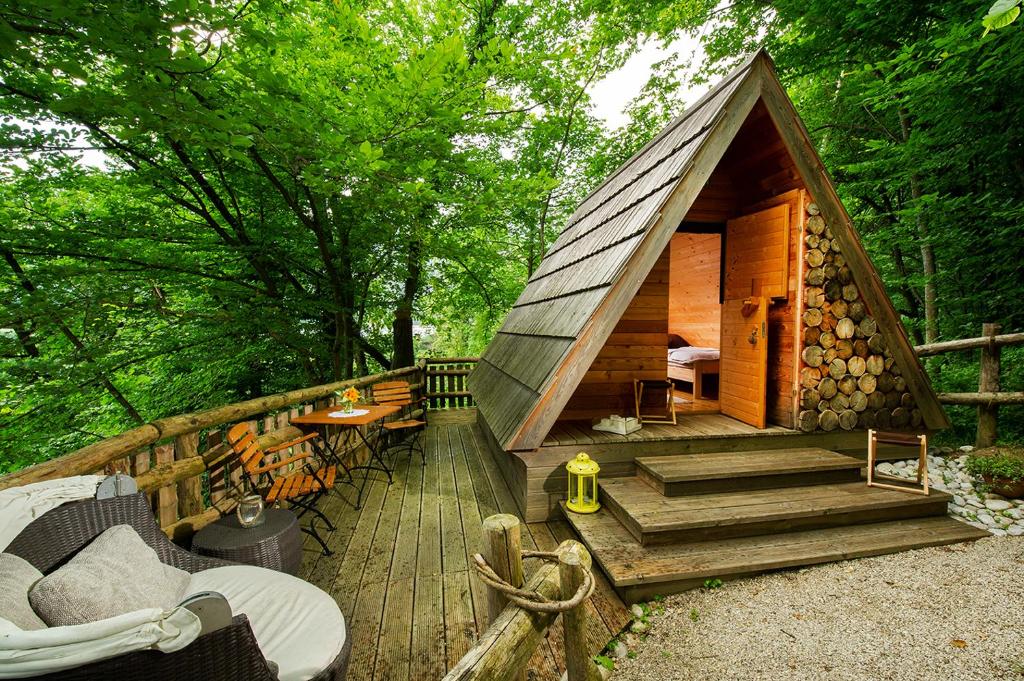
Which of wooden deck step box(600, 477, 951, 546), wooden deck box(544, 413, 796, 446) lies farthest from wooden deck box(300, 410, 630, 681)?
wooden deck box(544, 413, 796, 446)

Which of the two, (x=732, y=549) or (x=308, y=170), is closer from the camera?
(x=732, y=549)

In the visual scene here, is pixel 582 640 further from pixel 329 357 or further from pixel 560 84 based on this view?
pixel 560 84

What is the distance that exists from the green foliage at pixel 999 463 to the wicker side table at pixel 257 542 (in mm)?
5192

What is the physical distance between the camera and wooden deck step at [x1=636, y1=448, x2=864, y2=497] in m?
2.97

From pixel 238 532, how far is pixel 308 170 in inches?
100

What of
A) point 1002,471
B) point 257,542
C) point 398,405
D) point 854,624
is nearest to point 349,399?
point 398,405

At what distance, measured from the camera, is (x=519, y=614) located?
1.25 m

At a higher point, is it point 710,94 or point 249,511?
point 710,94

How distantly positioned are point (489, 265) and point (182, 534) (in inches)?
295

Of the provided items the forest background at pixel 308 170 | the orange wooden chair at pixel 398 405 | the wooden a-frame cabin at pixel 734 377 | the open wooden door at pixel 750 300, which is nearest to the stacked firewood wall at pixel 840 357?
the wooden a-frame cabin at pixel 734 377

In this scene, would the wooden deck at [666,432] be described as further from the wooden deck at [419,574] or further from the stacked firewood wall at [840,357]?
the wooden deck at [419,574]

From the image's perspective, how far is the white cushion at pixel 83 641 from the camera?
831mm

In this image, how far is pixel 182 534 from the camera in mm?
2604

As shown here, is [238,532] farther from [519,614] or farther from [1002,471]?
[1002,471]
